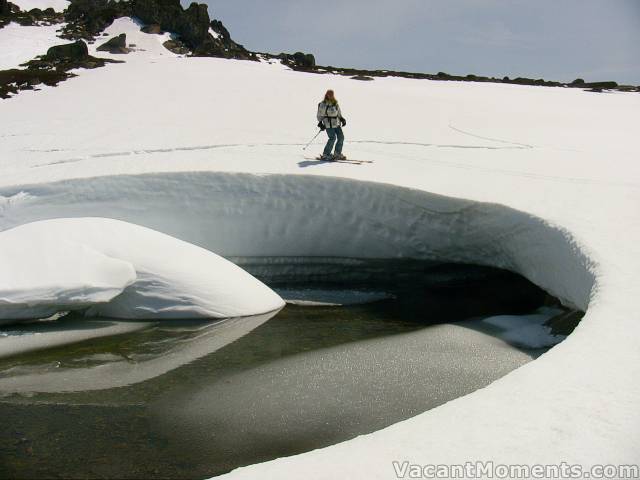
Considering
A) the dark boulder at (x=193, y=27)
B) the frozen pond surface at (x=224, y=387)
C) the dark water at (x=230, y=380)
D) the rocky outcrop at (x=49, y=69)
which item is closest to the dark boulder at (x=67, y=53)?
the rocky outcrop at (x=49, y=69)

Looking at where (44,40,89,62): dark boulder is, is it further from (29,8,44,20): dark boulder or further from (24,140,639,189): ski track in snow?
(24,140,639,189): ski track in snow

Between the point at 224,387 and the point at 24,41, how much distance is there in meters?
27.4

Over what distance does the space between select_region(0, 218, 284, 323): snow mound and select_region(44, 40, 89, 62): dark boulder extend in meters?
17.8

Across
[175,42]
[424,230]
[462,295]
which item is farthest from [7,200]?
[175,42]

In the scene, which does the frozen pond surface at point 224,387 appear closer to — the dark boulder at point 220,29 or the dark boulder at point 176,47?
the dark boulder at point 176,47

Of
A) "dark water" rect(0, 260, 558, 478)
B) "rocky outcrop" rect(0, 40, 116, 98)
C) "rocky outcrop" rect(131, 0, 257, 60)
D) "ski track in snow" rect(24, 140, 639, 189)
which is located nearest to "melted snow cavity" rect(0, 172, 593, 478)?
"dark water" rect(0, 260, 558, 478)

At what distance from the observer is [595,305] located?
3906 millimetres

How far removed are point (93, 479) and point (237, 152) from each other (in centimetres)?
652

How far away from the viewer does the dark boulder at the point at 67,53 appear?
22.0 meters

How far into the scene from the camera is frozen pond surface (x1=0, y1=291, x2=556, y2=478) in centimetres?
375

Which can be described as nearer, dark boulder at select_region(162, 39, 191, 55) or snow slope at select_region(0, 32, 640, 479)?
snow slope at select_region(0, 32, 640, 479)

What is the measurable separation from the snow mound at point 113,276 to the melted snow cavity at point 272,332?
49 mm

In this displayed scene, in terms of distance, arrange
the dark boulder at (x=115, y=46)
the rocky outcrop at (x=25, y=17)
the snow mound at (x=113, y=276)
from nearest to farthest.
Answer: the snow mound at (x=113, y=276) < the dark boulder at (x=115, y=46) < the rocky outcrop at (x=25, y=17)

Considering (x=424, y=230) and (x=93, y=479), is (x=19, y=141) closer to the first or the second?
(x=424, y=230)
